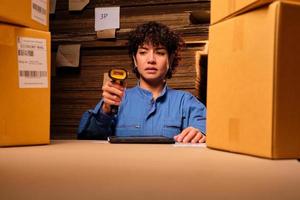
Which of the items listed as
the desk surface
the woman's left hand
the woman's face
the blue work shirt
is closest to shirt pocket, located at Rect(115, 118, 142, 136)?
the blue work shirt

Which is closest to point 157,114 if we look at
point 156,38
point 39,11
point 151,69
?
point 151,69

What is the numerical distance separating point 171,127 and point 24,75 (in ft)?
3.28

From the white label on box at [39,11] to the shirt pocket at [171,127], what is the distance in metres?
0.95

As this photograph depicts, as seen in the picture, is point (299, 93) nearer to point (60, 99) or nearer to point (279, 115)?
point (279, 115)

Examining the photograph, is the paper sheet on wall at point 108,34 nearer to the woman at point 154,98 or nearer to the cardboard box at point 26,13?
the woman at point 154,98

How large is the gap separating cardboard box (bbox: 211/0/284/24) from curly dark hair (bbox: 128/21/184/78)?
1046 mm

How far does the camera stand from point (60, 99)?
2.06 metres

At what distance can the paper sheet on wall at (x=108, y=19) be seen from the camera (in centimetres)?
197

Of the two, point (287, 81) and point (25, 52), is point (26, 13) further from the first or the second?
point (287, 81)

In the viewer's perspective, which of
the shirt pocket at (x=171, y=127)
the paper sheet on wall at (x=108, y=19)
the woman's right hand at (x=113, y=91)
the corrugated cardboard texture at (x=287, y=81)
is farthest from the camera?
the paper sheet on wall at (x=108, y=19)

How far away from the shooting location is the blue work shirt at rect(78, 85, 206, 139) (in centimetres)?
179

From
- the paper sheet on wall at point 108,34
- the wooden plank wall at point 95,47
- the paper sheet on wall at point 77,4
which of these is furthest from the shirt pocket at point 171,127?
the paper sheet on wall at point 77,4

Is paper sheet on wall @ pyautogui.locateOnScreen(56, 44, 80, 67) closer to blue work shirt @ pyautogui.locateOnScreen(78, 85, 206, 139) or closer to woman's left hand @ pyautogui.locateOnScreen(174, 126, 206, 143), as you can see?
blue work shirt @ pyautogui.locateOnScreen(78, 85, 206, 139)

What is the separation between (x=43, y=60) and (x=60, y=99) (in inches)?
45.9
